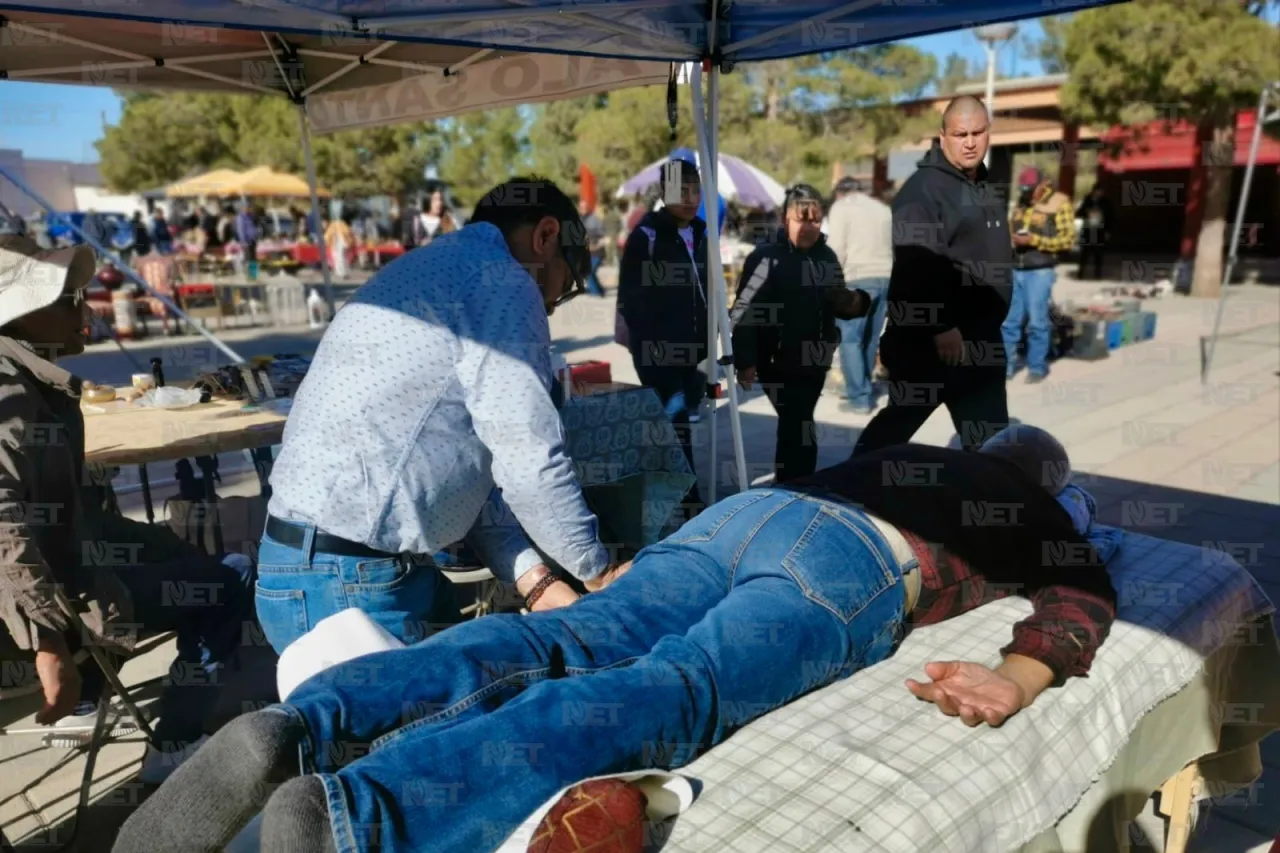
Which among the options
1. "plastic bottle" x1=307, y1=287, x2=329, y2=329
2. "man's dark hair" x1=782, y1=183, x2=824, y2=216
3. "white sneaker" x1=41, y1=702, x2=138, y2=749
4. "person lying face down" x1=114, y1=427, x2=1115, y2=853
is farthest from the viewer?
"plastic bottle" x1=307, y1=287, x2=329, y2=329

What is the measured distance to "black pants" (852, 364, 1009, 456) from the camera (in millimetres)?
3988

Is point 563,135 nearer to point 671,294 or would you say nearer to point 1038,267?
point 1038,267

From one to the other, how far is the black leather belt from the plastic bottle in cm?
1218

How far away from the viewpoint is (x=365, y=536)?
2.09m

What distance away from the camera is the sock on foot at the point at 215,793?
1.47 meters

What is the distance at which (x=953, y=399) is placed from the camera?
4.05m

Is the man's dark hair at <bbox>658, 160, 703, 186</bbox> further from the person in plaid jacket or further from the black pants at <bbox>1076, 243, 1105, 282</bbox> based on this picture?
the black pants at <bbox>1076, 243, 1105, 282</bbox>

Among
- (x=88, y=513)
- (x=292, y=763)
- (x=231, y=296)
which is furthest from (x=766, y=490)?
(x=231, y=296)

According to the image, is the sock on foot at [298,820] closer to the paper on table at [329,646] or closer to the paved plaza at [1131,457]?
the paper on table at [329,646]

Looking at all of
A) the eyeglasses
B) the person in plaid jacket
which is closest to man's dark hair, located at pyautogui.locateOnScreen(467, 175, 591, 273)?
the eyeglasses

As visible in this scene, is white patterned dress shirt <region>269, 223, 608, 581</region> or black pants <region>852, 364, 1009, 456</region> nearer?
white patterned dress shirt <region>269, 223, 608, 581</region>

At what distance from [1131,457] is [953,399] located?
9.07ft

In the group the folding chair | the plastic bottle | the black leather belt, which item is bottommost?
the plastic bottle

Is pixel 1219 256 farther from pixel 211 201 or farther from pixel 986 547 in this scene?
pixel 211 201
